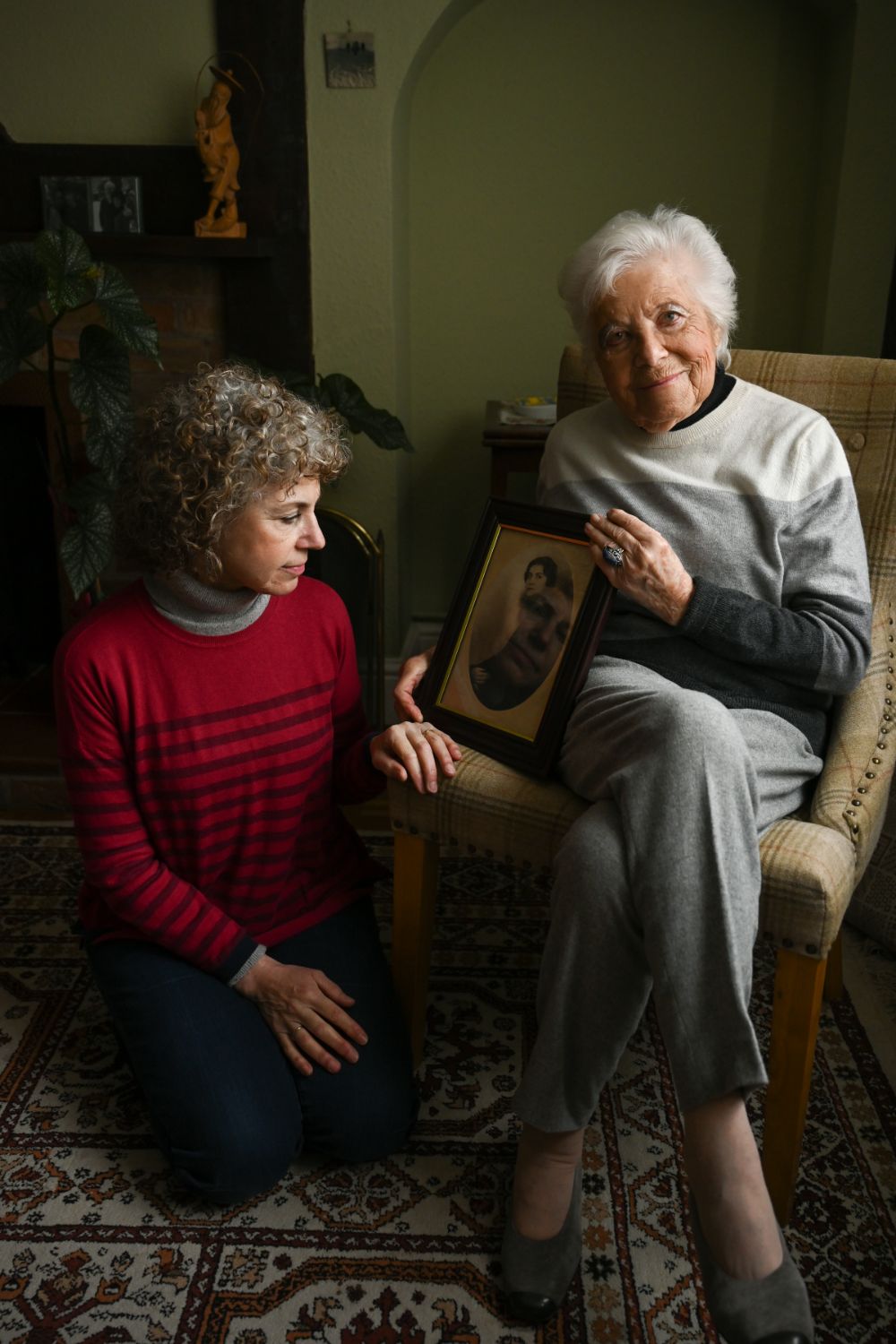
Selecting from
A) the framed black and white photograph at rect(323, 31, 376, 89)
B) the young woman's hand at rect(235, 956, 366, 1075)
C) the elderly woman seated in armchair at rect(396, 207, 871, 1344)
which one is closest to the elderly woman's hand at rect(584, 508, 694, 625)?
the elderly woman seated in armchair at rect(396, 207, 871, 1344)

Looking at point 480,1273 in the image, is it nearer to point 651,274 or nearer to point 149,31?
point 651,274

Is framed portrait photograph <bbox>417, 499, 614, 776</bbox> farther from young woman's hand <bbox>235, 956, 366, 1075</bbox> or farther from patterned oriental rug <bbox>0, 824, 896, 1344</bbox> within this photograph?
patterned oriental rug <bbox>0, 824, 896, 1344</bbox>

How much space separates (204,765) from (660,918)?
0.62m

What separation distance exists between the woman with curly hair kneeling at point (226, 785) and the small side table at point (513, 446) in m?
1.21

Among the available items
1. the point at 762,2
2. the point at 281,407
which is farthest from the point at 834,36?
the point at 281,407

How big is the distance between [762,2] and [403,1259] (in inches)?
114

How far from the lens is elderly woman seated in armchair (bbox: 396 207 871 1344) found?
1163 millimetres

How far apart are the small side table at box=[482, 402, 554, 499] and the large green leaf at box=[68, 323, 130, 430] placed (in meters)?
0.89

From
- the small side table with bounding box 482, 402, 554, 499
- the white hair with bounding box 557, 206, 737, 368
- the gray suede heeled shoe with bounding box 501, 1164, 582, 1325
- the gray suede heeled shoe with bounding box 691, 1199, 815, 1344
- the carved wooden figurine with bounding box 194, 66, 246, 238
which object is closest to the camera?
the gray suede heeled shoe with bounding box 691, 1199, 815, 1344

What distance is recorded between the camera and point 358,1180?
1460 mm

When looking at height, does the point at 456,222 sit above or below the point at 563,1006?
above

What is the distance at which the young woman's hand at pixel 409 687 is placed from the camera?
1579mm

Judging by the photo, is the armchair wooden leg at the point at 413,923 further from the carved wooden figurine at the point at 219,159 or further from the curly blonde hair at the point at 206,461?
the carved wooden figurine at the point at 219,159

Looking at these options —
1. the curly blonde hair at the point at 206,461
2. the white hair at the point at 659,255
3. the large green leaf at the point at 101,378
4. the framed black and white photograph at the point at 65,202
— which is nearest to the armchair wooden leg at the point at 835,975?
the white hair at the point at 659,255
